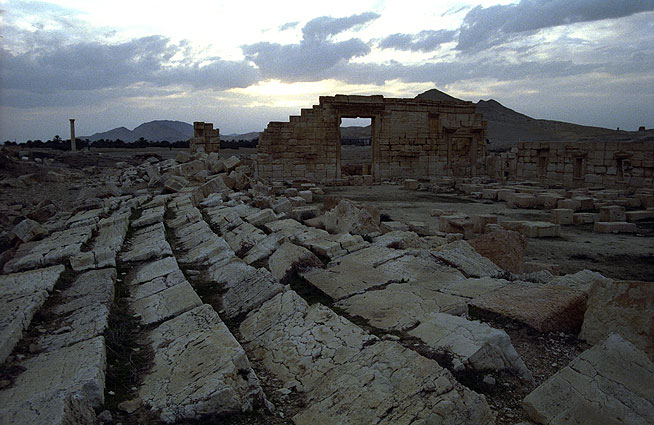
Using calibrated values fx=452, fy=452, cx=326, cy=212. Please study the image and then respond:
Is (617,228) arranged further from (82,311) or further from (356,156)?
(356,156)

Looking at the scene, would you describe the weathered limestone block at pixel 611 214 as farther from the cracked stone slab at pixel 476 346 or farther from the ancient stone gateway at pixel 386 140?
the ancient stone gateway at pixel 386 140

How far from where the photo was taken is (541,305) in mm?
3855

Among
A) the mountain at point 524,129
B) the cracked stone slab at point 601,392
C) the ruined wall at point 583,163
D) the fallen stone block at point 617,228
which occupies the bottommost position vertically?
the fallen stone block at point 617,228

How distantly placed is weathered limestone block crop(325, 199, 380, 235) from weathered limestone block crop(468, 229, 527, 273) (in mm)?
1795

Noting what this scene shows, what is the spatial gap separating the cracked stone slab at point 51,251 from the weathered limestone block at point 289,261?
282cm

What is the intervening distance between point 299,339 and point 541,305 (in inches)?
81.7

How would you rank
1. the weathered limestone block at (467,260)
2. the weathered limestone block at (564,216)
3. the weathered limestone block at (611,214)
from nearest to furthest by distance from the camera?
the weathered limestone block at (467,260) < the weathered limestone block at (611,214) < the weathered limestone block at (564,216)

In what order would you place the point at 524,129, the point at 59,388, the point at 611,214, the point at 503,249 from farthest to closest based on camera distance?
the point at 524,129
the point at 611,214
the point at 503,249
the point at 59,388

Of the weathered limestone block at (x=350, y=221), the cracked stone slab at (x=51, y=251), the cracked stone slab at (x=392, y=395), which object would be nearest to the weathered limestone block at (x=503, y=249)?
the weathered limestone block at (x=350, y=221)

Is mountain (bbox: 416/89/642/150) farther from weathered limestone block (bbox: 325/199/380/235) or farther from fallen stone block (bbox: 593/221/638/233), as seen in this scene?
weathered limestone block (bbox: 325/199/380/235)

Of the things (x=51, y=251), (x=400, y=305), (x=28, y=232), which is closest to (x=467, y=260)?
(x=400, y=305)

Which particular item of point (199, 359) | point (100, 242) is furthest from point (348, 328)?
point (100, 242)

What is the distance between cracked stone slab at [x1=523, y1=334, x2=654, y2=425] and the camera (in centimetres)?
233

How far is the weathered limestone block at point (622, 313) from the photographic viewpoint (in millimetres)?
3225
